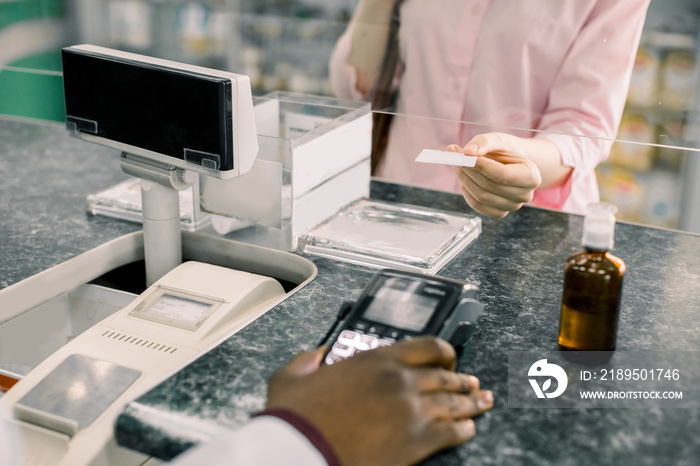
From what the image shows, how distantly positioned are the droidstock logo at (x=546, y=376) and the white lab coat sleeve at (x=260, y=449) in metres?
0.29

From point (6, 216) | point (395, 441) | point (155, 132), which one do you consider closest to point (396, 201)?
point (155, 132)

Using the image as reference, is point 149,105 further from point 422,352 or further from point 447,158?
point 422,352

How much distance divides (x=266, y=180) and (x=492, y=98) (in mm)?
809

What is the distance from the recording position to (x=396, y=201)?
1.54 metres

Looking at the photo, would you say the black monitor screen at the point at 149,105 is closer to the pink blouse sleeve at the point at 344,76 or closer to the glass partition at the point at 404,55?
the glass partition at the point at 404,55

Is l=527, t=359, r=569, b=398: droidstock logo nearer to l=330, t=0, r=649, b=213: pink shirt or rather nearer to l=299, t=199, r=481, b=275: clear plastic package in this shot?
l=299, t=199, r=481, b=275: clear plastic package

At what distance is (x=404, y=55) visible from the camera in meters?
1.94

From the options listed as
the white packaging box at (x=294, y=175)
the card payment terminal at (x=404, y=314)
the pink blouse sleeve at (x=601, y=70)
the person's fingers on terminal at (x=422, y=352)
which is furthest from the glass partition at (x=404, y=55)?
the person's fingers on terminal at (x=422, y=352)

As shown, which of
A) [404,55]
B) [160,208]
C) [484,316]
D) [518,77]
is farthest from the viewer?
[404,55]

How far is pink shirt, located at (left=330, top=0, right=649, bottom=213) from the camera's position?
164 cm

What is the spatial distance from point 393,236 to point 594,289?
0.46 m

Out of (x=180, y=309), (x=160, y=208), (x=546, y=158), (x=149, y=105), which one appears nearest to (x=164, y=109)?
(x=149, y=105)

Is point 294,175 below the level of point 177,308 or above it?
above

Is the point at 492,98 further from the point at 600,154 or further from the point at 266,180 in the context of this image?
the point at 266,180
